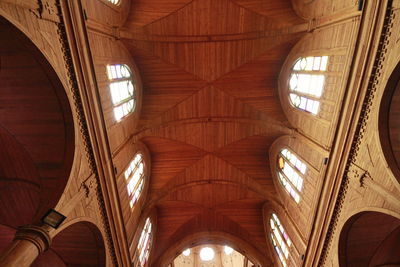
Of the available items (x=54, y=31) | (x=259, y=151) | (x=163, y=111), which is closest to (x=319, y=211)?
(x=259, y=151)

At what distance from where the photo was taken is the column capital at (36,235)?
16.5ft

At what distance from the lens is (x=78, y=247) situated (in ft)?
27.7

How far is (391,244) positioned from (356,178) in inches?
141

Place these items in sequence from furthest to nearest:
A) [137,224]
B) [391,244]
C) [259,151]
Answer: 1. [259,151]
2. [137,224]
3. [391,244]

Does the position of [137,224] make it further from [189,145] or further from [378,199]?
[378,199]

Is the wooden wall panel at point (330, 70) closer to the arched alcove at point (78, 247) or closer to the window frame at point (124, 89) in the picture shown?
the window frame at point (124, 89)

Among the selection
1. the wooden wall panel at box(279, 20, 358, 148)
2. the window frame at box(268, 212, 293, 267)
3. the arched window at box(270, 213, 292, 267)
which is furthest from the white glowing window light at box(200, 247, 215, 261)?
the wooden wall panel at box(279, 20, 358, 148)

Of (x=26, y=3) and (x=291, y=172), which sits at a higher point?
(x=291, y=172)

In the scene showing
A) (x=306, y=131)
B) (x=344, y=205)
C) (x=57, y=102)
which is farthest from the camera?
(x=306, y=131)

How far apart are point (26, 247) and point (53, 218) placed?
74cm

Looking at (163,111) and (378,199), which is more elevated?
(163,111)

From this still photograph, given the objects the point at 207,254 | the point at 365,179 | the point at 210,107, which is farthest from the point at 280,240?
the point at 207,254

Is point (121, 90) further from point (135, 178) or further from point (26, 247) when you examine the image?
point (26, 247)

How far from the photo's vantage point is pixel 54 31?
5941mm
